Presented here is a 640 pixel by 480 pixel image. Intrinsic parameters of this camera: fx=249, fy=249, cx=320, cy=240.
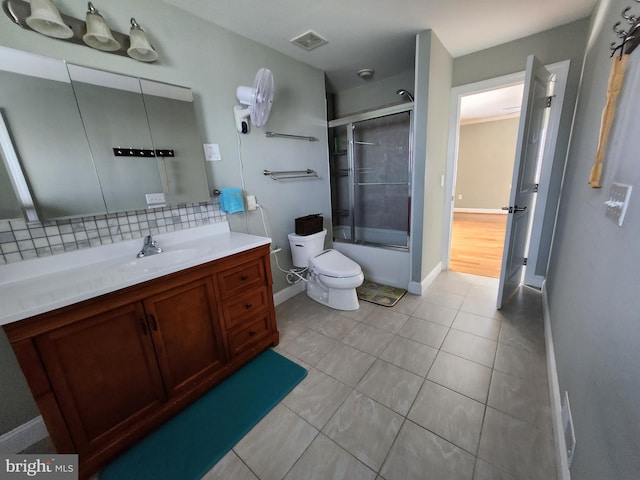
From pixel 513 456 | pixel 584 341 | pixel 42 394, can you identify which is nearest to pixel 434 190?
pixel 584 341

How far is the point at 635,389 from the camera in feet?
1.81

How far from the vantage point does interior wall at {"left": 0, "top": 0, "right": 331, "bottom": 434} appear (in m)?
1.22

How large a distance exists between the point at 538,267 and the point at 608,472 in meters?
2.45

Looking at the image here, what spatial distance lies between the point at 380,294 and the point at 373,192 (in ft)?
4.46

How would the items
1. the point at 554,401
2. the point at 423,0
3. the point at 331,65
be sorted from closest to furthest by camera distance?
A: 1. the point at 554,401
2. the point at 423,0
3. the point at 331,65

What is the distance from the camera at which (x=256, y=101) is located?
1822mm

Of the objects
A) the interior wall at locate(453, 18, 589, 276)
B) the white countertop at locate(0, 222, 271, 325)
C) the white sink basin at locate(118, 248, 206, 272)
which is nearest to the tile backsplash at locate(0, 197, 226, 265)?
the white countertop at locate(0, 222, 271, 325)

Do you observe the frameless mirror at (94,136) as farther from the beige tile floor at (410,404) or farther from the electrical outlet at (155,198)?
the beige tile floor at (410,404)

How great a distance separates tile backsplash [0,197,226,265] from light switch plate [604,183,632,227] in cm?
207

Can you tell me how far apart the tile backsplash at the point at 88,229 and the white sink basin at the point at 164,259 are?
19cm

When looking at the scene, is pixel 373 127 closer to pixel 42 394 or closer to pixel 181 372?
pixel 181 372

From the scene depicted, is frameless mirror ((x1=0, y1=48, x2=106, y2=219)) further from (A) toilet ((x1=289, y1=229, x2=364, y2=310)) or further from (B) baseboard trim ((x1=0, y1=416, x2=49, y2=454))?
(A) toilet ((x1=289, y1=229, x2=364, y2=310))

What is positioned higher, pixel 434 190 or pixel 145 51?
pixel 145 51

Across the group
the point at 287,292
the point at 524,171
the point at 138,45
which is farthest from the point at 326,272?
the point at 138,45
